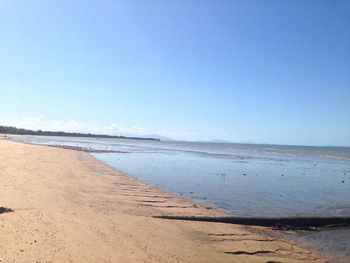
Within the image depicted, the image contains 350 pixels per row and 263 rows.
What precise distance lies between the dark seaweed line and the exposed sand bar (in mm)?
431

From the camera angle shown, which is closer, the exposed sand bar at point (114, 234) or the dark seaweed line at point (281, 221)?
the exposed sand bar at point (114, 234)

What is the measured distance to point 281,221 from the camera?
12203 mm

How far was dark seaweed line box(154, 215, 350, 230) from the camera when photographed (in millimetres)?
11625

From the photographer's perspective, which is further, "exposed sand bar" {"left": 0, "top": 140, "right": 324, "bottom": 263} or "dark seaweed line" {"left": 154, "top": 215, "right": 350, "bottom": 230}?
"dark seaweed line" {"left": 154, "top": 215, "right": 350, "bottom": 230}

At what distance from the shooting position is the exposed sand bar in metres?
7.34

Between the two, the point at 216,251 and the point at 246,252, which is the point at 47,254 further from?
the point at 246,252

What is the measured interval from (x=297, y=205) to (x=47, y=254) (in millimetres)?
11690

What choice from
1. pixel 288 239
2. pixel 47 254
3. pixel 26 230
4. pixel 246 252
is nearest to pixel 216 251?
pixel 246 252

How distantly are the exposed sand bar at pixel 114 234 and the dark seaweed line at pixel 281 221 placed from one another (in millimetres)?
431

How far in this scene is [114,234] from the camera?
8836mm

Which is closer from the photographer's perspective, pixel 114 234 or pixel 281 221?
pixel 114 234

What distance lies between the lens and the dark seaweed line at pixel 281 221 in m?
11.6

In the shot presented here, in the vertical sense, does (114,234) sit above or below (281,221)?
above

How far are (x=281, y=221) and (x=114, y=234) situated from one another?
19.8ft
